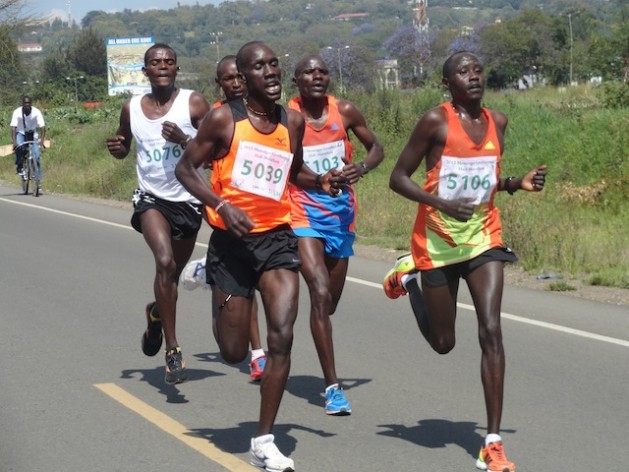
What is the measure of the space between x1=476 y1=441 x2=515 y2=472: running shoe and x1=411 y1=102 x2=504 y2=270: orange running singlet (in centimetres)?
102

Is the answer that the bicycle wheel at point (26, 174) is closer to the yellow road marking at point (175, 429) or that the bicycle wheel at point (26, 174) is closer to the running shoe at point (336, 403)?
the yellow road marking at point (175, 429)

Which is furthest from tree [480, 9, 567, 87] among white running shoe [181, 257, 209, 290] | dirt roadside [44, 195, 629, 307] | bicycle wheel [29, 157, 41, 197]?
white running shoe [181, 257, 209, 290]

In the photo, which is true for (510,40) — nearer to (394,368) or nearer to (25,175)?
(25,175)

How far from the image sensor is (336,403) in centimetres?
749

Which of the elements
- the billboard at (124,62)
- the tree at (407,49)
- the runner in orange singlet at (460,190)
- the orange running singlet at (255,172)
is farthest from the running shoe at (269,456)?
the tree at (407,49)

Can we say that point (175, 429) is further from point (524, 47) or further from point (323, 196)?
point (524, 47)

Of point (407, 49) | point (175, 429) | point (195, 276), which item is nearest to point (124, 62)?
point (407, 49)

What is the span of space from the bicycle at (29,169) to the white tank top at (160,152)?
1681 centimetres

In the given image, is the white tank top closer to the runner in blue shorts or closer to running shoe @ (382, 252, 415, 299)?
the runner in blue shorts

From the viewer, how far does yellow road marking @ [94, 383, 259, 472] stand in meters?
6.52

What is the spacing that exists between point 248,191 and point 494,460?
5.89 ft

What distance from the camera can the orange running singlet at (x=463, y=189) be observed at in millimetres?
6656

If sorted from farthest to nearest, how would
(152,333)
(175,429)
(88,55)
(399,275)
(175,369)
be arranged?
(88,55)
(152,333)
(175,369)
(399,275)
(175,429)

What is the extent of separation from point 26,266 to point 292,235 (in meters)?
8.37
